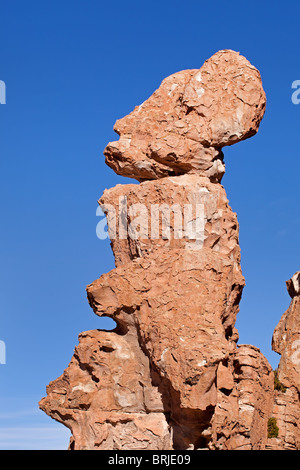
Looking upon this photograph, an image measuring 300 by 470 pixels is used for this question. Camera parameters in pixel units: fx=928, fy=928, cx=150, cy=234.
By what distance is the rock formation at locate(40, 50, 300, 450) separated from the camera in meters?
20.5

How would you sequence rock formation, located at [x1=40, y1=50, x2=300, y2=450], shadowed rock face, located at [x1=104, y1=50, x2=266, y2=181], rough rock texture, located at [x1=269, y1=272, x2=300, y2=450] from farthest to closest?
rough rock texture, located at [x1=269, y1=272, x2=300, y2=450]
shadowed rock face, located at [x1=104, y1=50, x2=266, y2=181]
rock formation, located at [x1=40, y1=50, x2=300, y2=450]

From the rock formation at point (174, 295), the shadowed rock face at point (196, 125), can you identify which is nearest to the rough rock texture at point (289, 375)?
the rock formation at point (174, 295)

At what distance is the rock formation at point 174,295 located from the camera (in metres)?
20.5

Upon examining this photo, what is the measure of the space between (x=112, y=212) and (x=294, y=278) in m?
6.92

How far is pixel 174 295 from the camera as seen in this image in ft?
68.5

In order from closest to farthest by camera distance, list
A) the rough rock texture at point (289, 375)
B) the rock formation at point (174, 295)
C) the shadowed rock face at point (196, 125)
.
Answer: the rock formation at point (174, 295) < the shadowed rock face at point (196, 125) < the rough rock texture at point (289, 375)

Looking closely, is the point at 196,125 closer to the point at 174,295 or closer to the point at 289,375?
the point at 174,295

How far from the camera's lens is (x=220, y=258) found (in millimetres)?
21594

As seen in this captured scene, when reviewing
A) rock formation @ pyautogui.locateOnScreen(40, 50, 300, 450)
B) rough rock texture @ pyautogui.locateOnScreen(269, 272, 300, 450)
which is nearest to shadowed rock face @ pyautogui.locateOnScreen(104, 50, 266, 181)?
rock formation @ pyautogui.locateOnScreen(40, 50, 300, 450)

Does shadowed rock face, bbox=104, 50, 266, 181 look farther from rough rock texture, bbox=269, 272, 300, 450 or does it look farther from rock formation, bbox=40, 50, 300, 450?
rough rock texture, bbox=269, 272, 300, 450

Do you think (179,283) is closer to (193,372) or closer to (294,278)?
(193,372)

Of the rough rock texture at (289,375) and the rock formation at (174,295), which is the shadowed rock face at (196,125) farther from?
the rough rock texture at (289,375)

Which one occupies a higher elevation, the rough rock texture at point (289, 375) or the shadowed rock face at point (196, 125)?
the shadowed rock face at point (196, 125)
